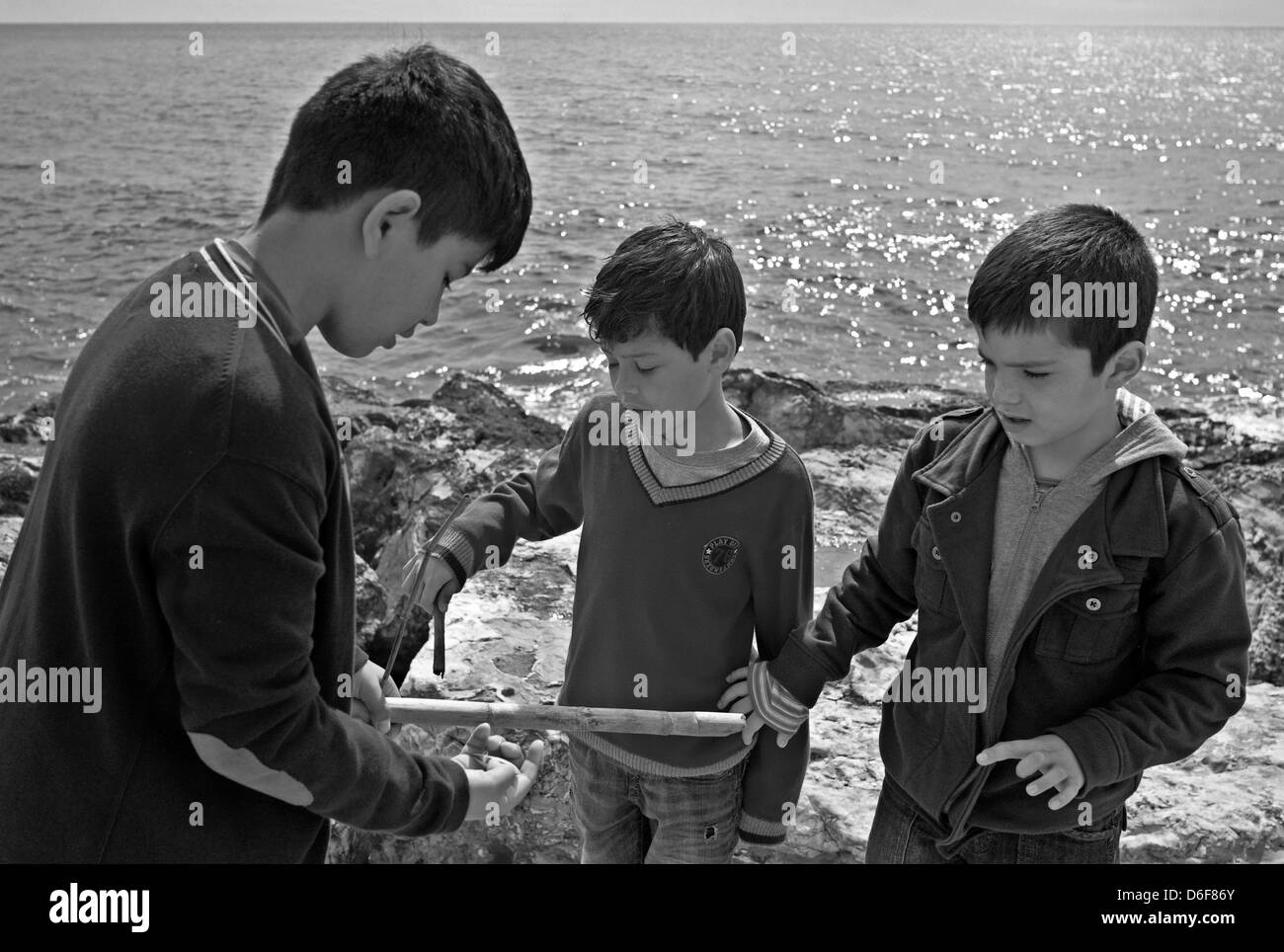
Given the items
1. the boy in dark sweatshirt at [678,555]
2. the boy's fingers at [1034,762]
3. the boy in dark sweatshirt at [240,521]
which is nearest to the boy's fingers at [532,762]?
the boy in dark sweatshirt at [240,521]

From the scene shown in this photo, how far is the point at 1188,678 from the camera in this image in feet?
6.70

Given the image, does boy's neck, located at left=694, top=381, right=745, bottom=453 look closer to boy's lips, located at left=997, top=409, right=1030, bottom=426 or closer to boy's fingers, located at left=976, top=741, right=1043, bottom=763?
boy's lips, located at left=997, top=409, right=1030, bottom=426

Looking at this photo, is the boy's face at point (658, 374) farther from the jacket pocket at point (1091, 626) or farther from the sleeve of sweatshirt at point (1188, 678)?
the sleeve of sweatshirt at point (1188, 678)

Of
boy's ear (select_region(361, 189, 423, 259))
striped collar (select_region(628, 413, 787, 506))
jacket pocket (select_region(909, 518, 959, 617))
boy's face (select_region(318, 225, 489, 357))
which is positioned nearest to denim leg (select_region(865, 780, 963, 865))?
jacket pocket (select_region(909, 518, 959, 617))

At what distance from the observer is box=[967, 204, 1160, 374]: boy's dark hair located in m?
2.12

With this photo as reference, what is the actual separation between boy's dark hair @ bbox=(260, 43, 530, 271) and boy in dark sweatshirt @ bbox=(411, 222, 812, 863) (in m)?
0.74

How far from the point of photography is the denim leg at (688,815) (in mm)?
2438

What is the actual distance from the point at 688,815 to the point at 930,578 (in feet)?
2.22

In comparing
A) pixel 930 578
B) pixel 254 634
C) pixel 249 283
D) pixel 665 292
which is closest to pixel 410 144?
pixel 249 283

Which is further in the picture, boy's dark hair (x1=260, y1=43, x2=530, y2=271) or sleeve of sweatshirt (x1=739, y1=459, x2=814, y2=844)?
sleeve of sweatshirt (x1=739, y1=459, x2=814, y2=844)

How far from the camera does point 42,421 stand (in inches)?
232

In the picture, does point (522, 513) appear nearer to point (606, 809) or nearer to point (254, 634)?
point (606, 809)

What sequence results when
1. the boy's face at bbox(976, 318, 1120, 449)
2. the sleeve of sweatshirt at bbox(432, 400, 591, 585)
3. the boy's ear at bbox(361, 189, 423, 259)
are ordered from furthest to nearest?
the sleeve of sweatshirt at bbox(432, 400, 591, 585)
the boy's face at bbox(976, 318, 1120, 449)
the boy's ear at bbox(361, 189, 423, 259)
